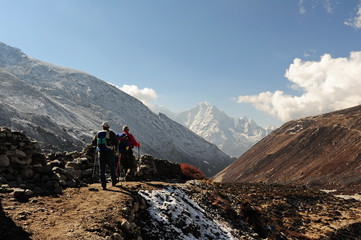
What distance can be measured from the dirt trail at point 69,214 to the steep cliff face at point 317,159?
284 feet

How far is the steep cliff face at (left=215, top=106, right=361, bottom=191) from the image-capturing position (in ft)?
294

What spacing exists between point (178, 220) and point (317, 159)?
4450 inches

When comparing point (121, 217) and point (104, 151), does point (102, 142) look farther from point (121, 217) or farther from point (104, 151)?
point (121, 217)

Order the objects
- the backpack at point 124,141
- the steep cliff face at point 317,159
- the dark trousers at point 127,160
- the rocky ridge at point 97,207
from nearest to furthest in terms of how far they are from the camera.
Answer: the rocky ridge at point 97,207
the backpack at point 124,141
the dark trousers at point 127,160
the steep cliff face at point 317,159

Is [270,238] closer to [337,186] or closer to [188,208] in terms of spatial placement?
[188,208]

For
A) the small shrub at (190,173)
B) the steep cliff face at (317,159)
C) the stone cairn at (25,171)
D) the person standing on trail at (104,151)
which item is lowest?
the stone cairn at (25,171)

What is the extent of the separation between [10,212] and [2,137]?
15.9 feet

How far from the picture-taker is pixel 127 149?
17.0m

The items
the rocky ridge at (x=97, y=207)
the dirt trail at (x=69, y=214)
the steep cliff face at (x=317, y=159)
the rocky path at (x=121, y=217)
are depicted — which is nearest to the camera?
the dirt trail at (x=69, y=214)

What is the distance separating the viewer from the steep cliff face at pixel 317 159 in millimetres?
89469

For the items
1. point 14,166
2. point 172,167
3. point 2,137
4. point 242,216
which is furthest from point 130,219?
point 172,167

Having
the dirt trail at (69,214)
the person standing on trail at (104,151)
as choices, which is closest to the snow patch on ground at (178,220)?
the dirt trail at (69,214)

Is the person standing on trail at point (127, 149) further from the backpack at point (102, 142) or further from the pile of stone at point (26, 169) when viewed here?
the pile of stone at point (26, 169)

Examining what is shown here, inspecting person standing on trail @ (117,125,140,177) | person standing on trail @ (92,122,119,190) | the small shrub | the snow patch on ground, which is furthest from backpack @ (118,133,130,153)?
the small shrub
